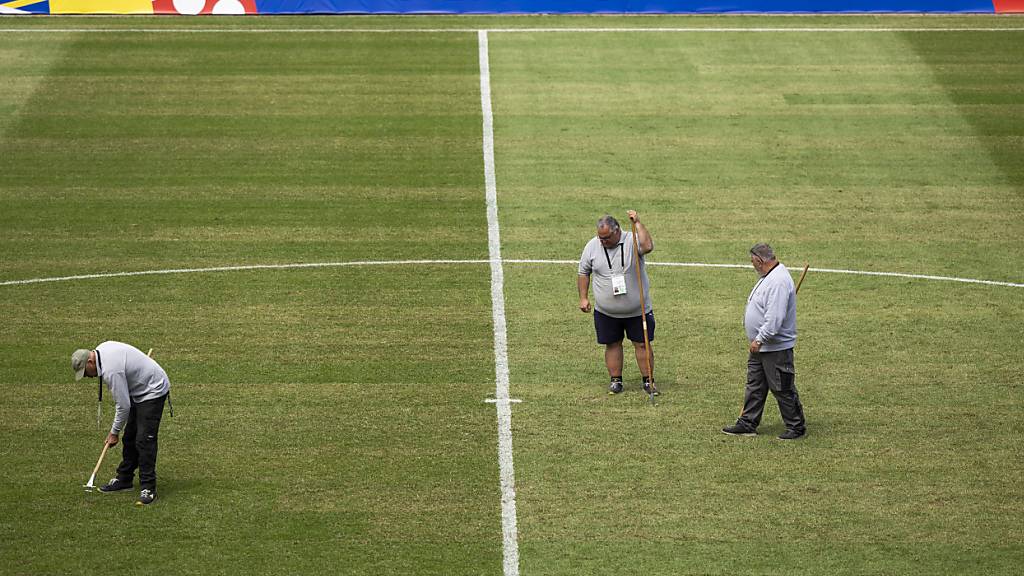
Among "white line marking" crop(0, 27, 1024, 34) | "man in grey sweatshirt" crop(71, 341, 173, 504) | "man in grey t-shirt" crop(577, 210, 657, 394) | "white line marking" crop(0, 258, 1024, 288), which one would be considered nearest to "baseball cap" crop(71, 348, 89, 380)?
"man in grey sweatshirt" crop(71, 341, 173, 504)

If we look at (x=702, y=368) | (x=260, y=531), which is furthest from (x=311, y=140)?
(x=260, y=531)

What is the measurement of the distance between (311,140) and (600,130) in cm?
537

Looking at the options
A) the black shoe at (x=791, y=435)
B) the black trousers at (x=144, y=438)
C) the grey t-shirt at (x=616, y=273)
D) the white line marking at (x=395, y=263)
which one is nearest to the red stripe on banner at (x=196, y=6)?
the white line marking at (x=395, y=263)

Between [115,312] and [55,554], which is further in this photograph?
[115,312]

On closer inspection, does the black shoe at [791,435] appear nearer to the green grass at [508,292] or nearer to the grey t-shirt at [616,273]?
the green grass at [508,292]

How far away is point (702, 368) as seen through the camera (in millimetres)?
17422

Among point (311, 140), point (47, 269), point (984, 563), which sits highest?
point (311, 140)

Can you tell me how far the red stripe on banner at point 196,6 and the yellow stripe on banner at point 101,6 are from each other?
27 centimetres

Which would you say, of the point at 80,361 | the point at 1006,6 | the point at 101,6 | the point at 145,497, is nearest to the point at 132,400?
the point at 80,361

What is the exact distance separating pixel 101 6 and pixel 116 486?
66.1 ft

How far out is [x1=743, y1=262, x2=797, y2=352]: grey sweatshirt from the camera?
14773 mm

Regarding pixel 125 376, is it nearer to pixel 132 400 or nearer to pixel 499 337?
pixel 132 400

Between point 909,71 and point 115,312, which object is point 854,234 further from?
point 115,312

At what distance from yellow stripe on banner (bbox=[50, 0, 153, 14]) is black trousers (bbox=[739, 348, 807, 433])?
68.7 ft
